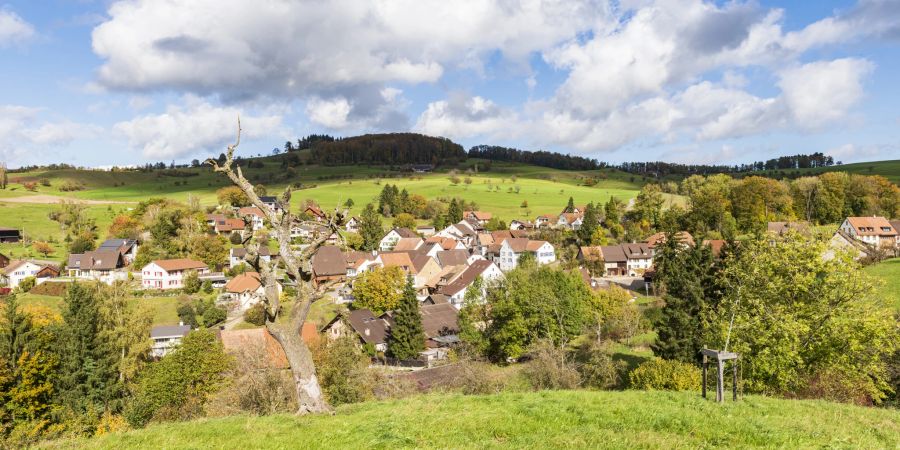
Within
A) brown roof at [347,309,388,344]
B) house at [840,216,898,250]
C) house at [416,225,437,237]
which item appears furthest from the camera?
house at [416,225,437,237]

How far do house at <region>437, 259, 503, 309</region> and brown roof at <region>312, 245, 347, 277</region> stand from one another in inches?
753

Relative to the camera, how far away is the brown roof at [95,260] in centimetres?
7950

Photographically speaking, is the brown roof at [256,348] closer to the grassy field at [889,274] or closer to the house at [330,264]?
the house at [330,264]

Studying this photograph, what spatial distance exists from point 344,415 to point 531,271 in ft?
149

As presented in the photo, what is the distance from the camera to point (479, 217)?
125438mm

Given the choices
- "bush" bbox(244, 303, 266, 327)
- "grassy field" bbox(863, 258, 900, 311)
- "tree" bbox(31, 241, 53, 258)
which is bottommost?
"bush" bbox(244, 303, 266, 327)

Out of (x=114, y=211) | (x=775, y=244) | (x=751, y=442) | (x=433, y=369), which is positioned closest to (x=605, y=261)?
(x=433, y=369)

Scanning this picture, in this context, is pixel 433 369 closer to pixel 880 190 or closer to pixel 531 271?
pixel 531 271

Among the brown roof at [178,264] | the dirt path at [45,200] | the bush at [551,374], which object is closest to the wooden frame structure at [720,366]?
the bush at [551,374]

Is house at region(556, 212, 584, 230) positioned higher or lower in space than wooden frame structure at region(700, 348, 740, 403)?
lower

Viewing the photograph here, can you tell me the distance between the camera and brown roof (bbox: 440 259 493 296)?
66194 millimetres

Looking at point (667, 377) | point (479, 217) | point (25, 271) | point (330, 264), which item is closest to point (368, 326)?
point (330, 264)

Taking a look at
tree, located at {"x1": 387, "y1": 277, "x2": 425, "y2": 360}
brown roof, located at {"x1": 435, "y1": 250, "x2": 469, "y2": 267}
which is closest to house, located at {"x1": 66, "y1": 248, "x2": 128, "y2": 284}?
brown roof, located at {"x1": 435, "y1": 250, "x2": 469, "y2": 267}

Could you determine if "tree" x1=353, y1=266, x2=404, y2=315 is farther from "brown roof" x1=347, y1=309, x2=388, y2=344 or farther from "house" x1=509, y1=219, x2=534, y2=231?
"house" x1=509, y1=219, x2=534, y2=231
